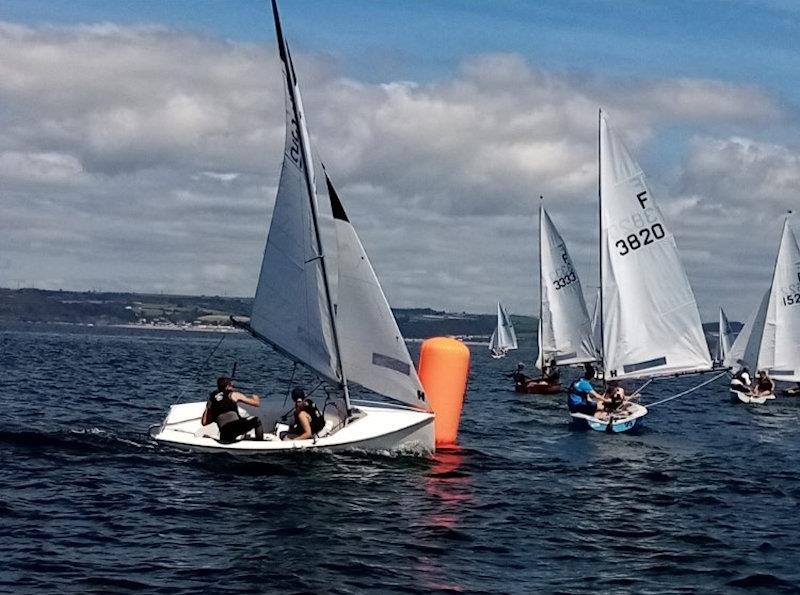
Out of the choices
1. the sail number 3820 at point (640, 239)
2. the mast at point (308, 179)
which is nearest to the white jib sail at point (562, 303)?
the sail number 3820 at point (640, 239)

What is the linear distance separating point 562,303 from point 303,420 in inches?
1200

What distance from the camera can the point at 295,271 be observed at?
82.3 ft

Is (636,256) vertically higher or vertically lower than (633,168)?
lower

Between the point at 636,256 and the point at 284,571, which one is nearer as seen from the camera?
the point at 284,571

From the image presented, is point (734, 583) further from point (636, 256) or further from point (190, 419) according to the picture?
point (636, 256)

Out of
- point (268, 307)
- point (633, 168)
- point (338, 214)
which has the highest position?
point (633, 168)

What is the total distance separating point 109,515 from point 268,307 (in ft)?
28.1

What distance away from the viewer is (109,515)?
18172 millimetres

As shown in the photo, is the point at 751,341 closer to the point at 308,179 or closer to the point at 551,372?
the point at 551,372

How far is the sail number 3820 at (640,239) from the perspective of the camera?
33156 mm

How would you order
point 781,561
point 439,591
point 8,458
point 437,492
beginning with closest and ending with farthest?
1. point 439,591
2. point 781,561
3. point 437,492
4. point 8,458

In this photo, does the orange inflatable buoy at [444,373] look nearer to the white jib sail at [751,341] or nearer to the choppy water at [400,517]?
the choppy water at [400,517]

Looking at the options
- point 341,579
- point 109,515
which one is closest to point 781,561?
point 341,579

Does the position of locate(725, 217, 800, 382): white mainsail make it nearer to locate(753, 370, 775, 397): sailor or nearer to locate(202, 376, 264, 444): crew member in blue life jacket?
locate(753, 370, 775, 397): sailor
